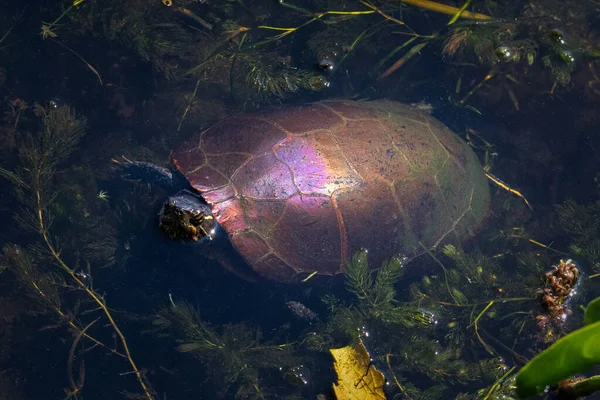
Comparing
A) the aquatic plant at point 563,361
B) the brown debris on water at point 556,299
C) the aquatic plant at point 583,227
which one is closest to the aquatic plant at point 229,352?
the aquatic plant at point 563,361

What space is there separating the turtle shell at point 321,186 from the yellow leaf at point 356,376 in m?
0.61

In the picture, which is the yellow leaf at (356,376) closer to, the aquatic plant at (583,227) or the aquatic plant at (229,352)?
the aquatic plant at (229,352)

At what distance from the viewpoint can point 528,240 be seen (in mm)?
3793

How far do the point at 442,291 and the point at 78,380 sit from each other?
2705 mm

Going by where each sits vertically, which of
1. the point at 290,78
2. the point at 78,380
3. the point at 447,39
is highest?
the point at 447,39

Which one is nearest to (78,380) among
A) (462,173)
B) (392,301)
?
(392,301)

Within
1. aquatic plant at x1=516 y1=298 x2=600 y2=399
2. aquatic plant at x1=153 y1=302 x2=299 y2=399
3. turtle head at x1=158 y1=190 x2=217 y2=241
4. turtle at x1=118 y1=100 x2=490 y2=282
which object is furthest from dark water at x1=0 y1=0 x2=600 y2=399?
aquatic plant at x1=516 y1=298 x2=600 y2=399

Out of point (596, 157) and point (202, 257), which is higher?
point (596, 157)

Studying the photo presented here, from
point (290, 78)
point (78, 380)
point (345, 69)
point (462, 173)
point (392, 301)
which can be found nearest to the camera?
point (78, 380)

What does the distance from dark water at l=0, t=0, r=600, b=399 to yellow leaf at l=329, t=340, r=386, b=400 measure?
0.17 metres

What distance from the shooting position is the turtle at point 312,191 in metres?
3.09

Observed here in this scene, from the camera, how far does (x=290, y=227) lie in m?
3.10

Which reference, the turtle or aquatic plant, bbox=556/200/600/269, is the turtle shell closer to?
the turtle

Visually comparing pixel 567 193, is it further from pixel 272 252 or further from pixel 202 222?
pixel 202 222
